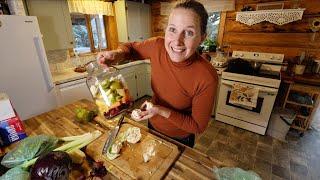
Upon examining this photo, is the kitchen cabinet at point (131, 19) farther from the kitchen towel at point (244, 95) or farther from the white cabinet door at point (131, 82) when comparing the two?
the kitchen towel at point (244, 95)

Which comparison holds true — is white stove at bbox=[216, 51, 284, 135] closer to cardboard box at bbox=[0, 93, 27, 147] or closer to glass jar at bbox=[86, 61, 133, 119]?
glass jar at bbox=[86, 61, 133, 119]

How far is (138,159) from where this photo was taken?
0.75 m

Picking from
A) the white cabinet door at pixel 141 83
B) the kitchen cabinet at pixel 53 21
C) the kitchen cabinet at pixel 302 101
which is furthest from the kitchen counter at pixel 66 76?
the kitchen cabinet at pixel 302 101

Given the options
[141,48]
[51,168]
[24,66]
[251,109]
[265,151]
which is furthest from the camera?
[251,109]

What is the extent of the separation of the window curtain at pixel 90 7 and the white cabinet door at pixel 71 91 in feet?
3.93

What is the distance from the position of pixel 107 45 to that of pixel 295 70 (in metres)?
3.27

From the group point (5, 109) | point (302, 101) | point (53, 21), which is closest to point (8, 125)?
point (5, 109)

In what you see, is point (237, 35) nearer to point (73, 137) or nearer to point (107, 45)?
point (107, 45)

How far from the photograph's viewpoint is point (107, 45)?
11.4 feet

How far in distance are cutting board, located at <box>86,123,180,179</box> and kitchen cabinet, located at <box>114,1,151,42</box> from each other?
108 inches

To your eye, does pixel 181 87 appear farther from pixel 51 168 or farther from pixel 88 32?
pixel 88 32

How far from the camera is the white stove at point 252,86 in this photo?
6.98 ft

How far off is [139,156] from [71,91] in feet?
5.98

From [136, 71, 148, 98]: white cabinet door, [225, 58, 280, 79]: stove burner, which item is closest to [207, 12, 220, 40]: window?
[225, 58, 280, 79]: stove burner
